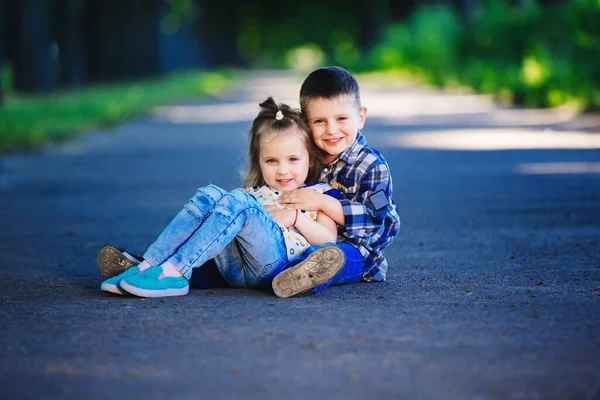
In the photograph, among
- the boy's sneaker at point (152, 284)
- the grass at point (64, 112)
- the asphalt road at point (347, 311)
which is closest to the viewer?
the asphalt road at point (347, 311)

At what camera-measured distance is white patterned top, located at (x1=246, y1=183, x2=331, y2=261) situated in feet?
16.2

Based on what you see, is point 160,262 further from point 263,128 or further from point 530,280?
point 530,280

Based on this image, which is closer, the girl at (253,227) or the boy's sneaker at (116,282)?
the girl at (253,227)

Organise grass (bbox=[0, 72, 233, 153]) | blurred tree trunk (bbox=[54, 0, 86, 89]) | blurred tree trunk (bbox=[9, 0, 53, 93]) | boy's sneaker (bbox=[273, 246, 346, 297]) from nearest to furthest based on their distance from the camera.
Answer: boy's sneaker (bbox=[273, 246, 346, 297])
grass (bbox=[0, 72, 233, 153])
blurred tree trunk (bbox=[9, 0, 53, 93])
blurred tree trunk (bbox=[54, 0, 86, 89])

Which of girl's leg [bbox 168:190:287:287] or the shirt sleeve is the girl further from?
the shirt sleeve

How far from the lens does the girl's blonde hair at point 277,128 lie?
504 centimetres

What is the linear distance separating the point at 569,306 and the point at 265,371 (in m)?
1.61

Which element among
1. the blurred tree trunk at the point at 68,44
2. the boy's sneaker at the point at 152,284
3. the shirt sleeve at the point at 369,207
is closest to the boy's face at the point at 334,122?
the shirt sleeve at the point at 369,207

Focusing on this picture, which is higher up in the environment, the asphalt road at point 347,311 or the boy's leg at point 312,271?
the boy's leg at point 312,271

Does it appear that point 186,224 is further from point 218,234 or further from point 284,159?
point 284,159

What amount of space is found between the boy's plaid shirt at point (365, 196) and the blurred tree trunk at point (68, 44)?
2690 centimetres

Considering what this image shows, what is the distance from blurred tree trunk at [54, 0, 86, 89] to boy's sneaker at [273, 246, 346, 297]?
27.3 meters

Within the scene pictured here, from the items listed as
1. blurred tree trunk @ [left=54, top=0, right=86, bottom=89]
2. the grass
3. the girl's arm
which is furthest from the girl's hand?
blurred tree trunk @ [left=54, top=0, right=86, bottom=89]

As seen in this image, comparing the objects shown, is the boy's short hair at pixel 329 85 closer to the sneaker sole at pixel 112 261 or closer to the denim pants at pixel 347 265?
the denim pants at pixel 347 265
